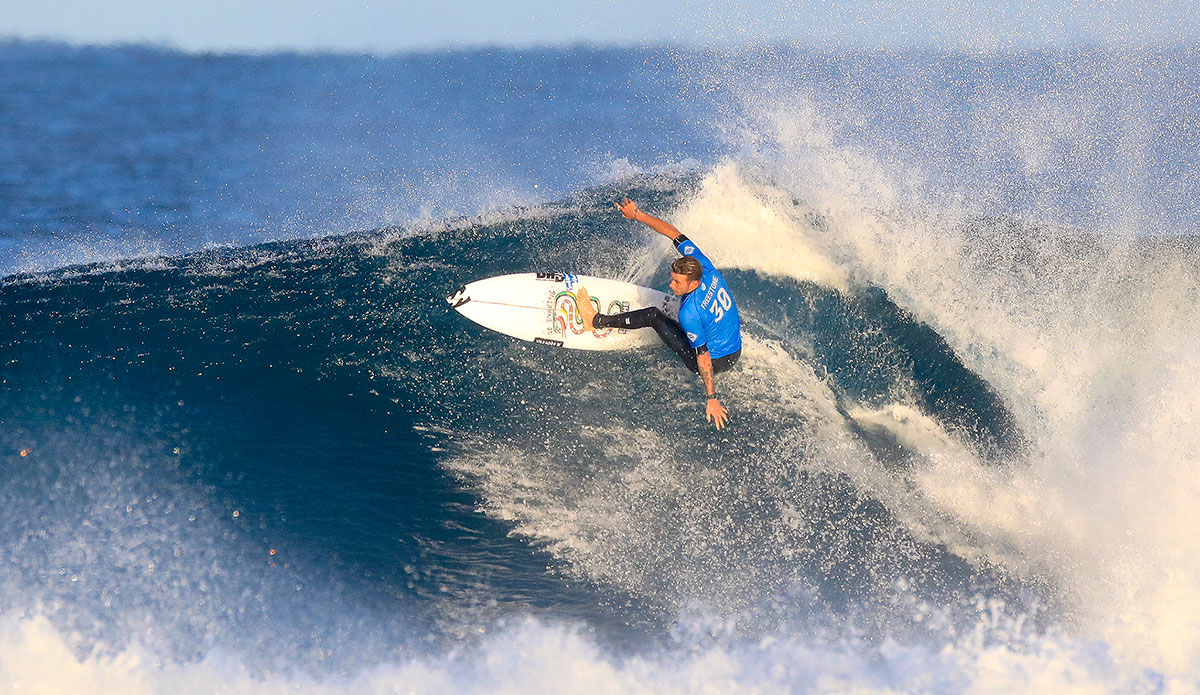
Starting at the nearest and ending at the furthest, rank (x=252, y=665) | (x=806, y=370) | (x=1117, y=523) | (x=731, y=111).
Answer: (x=252, y=665) → (x=1117, y=523) → (x=806, y=370) → (x=731, y=111)

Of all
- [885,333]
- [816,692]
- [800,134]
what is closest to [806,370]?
[885,333]

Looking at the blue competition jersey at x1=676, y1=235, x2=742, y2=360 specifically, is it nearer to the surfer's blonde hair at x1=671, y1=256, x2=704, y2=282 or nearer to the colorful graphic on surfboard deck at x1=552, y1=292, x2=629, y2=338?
the surfer's blonde hair at x1=671, y1=256, x2=704, y2=282

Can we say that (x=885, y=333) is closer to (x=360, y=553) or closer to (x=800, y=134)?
(x=800, y=134)

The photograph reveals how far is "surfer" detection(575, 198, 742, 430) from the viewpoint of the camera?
20.1 ft

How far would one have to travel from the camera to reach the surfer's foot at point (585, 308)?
284 inches

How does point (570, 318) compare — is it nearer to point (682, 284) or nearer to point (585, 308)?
point (585, 308)

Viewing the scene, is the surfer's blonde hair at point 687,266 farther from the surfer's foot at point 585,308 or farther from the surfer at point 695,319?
the surfer's foot at point 585,308

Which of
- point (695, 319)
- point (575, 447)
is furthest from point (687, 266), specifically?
point (575, 447)

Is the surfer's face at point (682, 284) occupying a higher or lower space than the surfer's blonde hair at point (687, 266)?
lower

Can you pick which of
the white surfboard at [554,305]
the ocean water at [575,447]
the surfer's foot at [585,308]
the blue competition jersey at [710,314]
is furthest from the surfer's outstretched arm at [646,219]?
the ocean water at [575,447]

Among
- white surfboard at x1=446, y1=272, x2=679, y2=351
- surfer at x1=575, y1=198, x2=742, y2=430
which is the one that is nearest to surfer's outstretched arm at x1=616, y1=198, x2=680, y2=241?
surfer at x1=575, y1=198, x2=742, y2=430

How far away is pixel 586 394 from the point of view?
7.24m

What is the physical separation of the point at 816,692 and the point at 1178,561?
11.1 feet

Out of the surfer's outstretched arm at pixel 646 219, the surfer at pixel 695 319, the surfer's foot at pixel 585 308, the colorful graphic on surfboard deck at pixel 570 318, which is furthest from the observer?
the colorful graphic on surfboard deck at pixel 570 318
